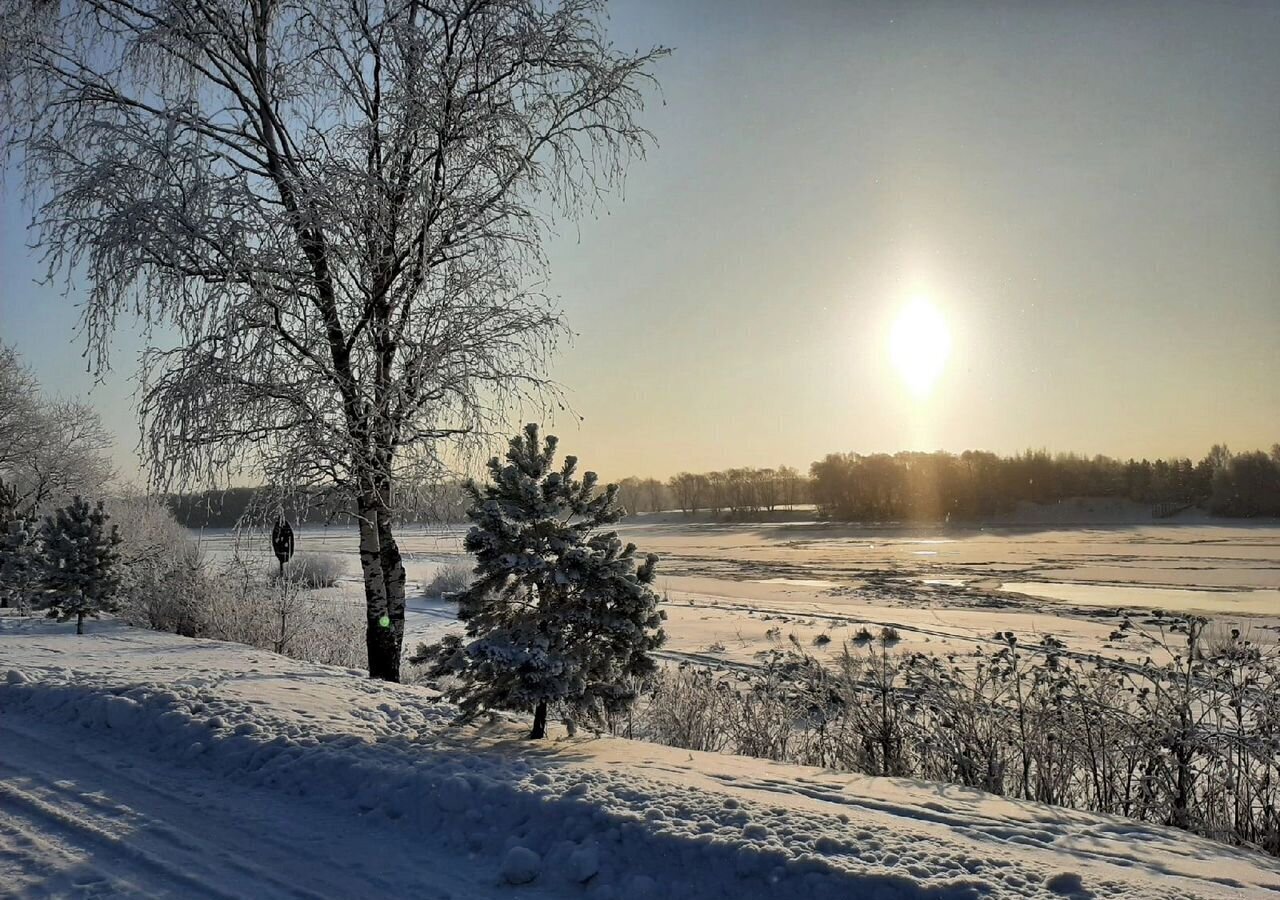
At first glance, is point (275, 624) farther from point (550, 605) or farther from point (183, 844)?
point (183, 844)

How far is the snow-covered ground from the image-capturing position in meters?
4.05

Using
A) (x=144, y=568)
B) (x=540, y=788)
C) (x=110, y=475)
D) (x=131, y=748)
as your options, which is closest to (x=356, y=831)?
(x=540, y=788)

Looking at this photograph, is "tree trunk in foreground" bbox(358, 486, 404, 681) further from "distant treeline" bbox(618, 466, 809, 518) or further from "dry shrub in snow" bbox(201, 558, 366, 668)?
"distant treeline" bbox(618, 466, 809, 518)

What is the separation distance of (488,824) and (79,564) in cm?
1413

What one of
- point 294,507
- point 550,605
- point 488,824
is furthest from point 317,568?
point 488,824

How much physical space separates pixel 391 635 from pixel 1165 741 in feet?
25.3

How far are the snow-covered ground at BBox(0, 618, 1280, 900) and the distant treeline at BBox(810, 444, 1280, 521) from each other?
247ft

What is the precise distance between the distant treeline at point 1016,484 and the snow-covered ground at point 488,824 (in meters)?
75.2

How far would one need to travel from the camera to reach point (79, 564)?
15.4 meters

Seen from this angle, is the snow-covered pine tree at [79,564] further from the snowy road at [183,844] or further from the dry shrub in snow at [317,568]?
the dry shrub in snow at [317,568]

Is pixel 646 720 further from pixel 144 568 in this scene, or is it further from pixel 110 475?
pixel 110 475

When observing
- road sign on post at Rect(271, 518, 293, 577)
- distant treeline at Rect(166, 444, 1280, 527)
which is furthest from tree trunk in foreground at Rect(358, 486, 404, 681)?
distant treeline at Rect(166, 444, 1280, 527)

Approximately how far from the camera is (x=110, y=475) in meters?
34.4

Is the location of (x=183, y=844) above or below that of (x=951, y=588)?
above
